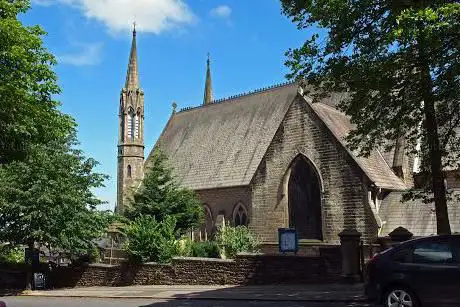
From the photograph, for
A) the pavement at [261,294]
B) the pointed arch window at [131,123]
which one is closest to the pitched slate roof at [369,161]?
the pavement at [261,294]

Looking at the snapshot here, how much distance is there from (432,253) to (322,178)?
15.2 metres

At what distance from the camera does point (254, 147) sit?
37.9m

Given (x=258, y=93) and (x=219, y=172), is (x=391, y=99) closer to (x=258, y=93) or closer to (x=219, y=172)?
(x=219, y=172)

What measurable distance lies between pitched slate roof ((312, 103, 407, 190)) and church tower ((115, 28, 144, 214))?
894 inches

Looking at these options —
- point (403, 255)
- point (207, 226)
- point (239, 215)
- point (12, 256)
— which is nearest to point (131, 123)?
point (207, 226)

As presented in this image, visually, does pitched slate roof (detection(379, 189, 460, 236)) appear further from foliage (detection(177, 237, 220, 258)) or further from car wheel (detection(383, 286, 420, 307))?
car wheel (detection(383, 286, 420, 307))

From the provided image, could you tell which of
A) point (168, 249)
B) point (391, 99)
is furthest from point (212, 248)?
point (391, 99)

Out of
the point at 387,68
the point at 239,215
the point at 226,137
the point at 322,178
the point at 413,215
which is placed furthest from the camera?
the point at 226,137

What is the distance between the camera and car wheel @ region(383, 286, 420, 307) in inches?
367

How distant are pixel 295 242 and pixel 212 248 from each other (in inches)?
274

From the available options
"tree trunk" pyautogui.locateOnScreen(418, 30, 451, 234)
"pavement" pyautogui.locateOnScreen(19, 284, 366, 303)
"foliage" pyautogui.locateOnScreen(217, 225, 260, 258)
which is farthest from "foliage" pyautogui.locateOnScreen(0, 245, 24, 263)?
"tree trunk" pyautogui.locateOnScreen(418, 30, 451, 234)

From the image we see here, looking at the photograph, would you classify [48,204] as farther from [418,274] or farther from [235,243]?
[418,274]

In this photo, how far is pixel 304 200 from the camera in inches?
1038

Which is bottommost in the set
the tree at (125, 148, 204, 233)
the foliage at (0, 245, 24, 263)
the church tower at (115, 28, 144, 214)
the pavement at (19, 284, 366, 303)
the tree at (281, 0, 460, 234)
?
the pavement at (19, 284, 366, 303)
